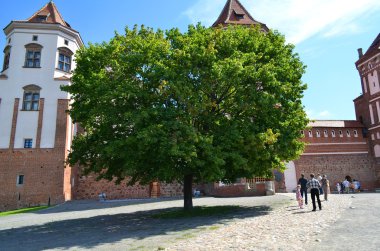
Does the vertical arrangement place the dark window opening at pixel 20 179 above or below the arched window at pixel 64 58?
below

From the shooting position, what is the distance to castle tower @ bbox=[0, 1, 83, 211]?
28500 mm

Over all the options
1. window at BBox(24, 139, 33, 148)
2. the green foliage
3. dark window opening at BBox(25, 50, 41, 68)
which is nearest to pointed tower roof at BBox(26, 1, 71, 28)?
dark window opening at BBox(25, 50, 41, 68)

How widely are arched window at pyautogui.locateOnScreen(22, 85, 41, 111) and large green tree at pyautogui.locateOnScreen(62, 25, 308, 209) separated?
17.1 meters

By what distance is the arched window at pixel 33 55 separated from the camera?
31422mm

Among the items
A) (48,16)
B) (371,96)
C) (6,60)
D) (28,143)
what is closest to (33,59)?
(6,60)

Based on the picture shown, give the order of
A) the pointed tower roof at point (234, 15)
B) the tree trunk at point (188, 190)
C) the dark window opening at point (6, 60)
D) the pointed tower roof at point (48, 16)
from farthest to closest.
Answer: the pointed tower roof at point (234, 15)
the pointed tower roof at point (48, 16)
the dark window opening at point (6, 60)
the tree trunk at point (188, 190)

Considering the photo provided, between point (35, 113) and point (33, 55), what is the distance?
20.0 feet

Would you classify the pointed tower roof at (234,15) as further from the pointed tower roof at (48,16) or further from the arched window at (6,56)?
the arched window at (6,56)

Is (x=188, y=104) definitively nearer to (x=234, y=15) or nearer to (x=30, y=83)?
(x=30, y=83)

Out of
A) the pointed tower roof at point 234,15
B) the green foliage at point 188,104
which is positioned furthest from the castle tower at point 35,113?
the pointed tower roof at point 234,15

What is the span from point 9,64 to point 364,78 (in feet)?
150

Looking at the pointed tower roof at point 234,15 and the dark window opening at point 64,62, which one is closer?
the dark window opening at point 64,62

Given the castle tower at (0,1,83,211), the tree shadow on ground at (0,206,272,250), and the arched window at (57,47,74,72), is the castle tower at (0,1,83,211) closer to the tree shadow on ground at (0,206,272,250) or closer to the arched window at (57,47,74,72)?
the arched window at (57,47,74,72)

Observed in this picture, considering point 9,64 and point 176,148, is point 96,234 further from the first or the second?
point 9,64
